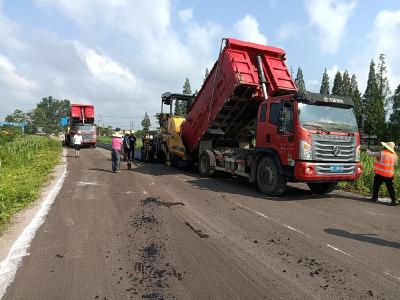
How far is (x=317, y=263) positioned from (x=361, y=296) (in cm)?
105

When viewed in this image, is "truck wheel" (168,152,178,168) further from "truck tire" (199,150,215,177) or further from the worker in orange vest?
the worker in orange vest

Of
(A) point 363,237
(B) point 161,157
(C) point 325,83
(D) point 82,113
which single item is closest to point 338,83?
(C) point 325,83

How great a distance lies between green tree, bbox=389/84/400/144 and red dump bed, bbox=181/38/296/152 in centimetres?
5950

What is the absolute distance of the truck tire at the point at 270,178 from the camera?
10609 mm

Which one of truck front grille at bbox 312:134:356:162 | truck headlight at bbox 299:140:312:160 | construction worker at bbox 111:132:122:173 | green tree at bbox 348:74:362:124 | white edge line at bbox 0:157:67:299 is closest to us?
white edge line at bbox 0:157:67:299

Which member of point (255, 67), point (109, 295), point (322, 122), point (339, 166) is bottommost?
point (109, 295)

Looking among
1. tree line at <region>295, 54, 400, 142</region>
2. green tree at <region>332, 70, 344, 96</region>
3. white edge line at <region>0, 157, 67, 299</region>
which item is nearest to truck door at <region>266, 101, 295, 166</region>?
white edge line at <region>0, 157, 67, 299</region>

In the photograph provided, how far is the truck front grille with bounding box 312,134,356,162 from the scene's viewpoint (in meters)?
9.98

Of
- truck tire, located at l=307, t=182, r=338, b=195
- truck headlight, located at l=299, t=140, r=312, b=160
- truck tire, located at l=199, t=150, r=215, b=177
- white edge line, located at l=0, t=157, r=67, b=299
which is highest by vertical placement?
truck headlight, located at l=299, t=140, r=312, b=160

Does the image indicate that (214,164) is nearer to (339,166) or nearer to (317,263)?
(339,166)

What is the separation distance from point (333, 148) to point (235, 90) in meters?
3.53

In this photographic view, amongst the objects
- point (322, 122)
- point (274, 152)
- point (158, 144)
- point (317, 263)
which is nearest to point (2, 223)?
point (317, 263)

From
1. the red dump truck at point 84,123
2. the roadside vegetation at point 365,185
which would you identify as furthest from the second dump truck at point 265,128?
the red dump truck at point 84,123

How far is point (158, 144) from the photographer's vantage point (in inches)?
798
